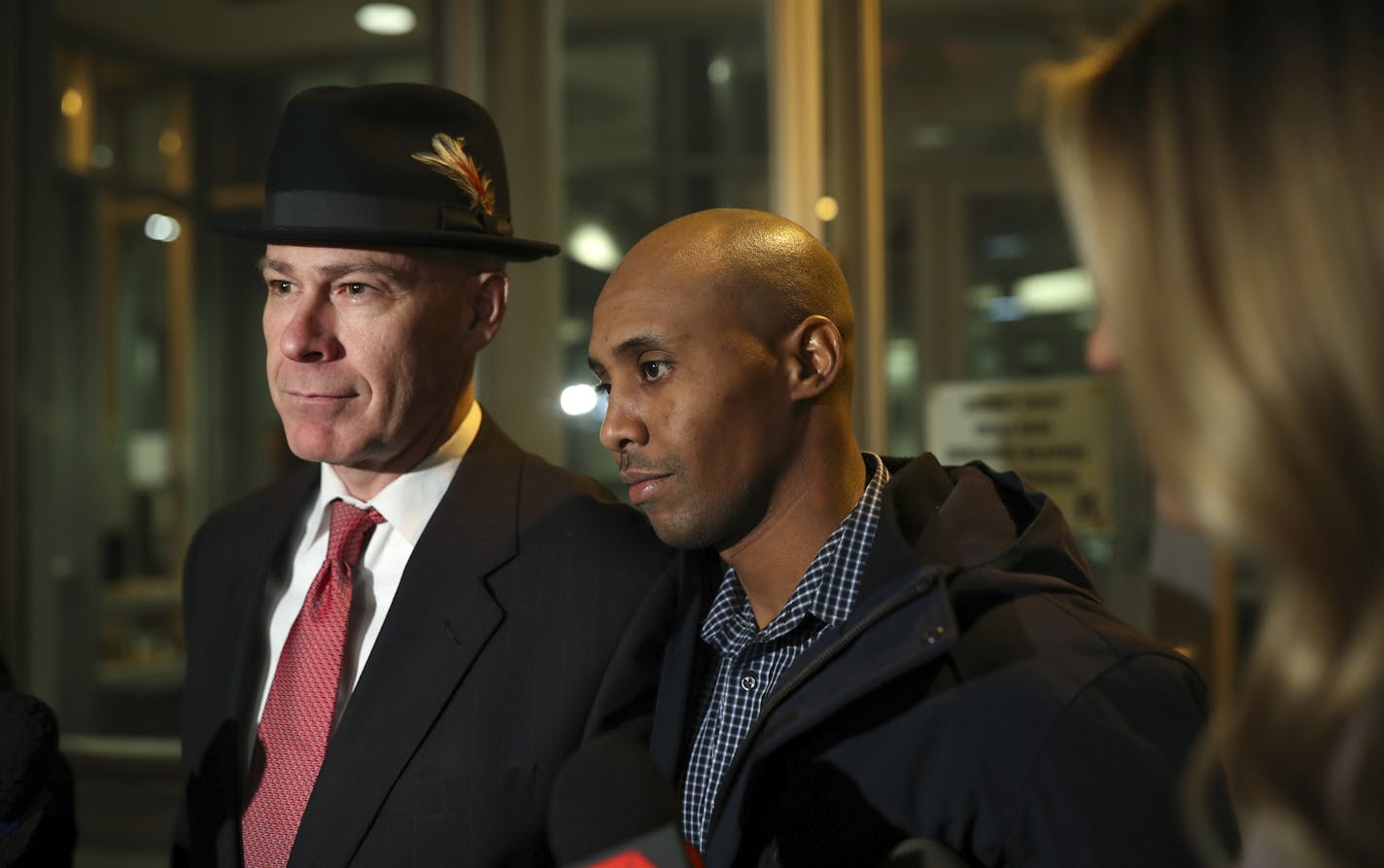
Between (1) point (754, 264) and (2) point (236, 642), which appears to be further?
(2) point (236, 642)

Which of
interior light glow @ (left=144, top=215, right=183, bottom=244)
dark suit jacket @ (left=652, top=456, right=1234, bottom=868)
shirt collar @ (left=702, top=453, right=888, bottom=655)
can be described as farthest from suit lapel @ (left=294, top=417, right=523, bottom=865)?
interior light glow @ (left=144, top=215, right=183, bottom=244)

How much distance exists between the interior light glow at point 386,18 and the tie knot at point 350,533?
2480 millimetres

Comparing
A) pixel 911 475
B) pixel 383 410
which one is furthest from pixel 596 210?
pixel 911 475

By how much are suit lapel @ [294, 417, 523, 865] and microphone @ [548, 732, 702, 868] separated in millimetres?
687

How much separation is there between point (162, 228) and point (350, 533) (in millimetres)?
4148

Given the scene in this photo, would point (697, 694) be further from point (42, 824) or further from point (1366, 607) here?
point (1366, 607)

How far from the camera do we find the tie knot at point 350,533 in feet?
5.92

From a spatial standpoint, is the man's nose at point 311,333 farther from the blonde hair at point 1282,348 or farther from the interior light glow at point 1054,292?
the interior light glow at point 1054,292

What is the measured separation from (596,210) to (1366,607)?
314cm

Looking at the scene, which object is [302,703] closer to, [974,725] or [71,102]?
[974,725]

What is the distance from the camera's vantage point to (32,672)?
4059 millimetres

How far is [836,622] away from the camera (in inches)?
59.7

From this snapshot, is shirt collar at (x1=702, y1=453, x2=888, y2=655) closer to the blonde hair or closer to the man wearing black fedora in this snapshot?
the man wearing black fedora

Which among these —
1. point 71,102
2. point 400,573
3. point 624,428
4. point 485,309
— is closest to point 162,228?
point 71,102
